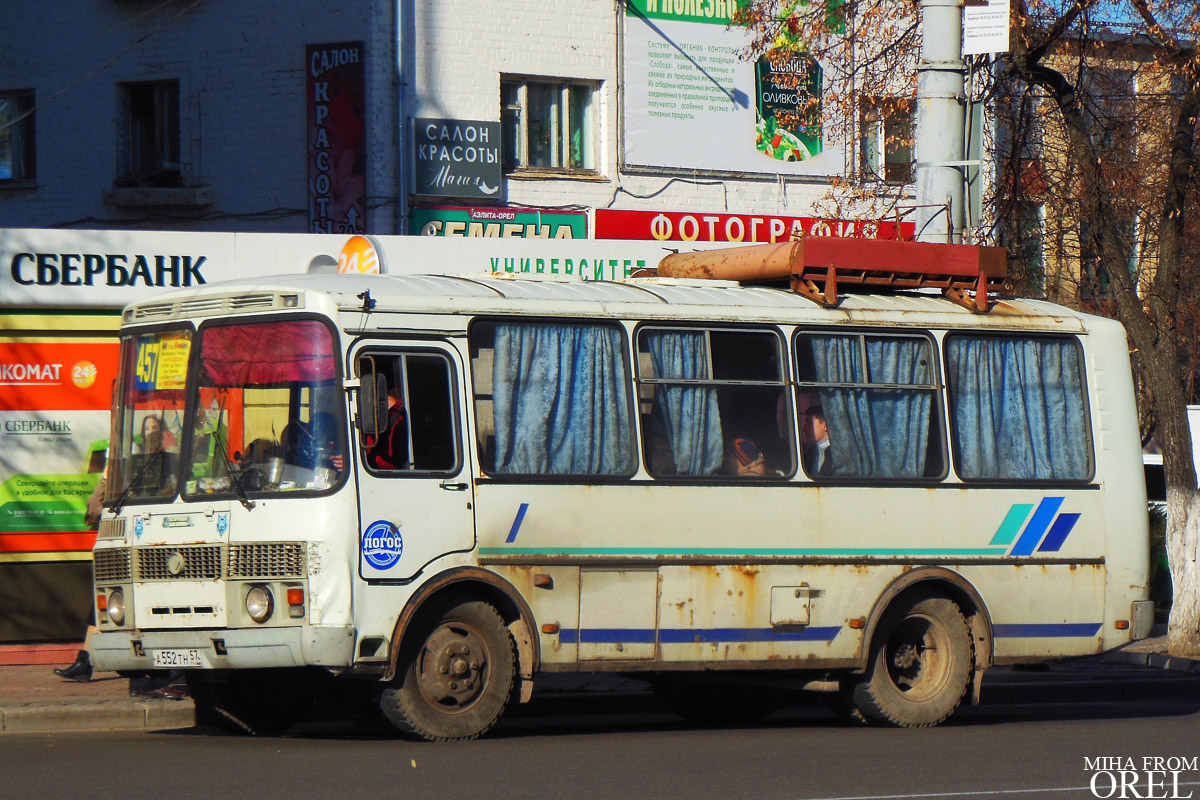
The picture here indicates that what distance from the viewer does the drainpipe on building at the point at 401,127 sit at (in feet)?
69.8

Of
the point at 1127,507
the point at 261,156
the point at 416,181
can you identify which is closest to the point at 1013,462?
the point at 1127,507

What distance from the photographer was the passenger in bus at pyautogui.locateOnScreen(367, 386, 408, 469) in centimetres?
992

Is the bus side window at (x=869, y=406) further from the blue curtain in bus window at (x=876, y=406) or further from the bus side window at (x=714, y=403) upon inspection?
the bus side window at (x=714, y=403)

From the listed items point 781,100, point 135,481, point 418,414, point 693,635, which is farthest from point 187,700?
point 781,100

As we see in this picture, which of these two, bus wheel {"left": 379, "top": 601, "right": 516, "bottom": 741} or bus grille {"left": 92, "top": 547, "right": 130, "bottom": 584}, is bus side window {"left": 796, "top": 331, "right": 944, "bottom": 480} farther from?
bus grille {"left": 92, "top": 547, "right": 130, "bottom": 584}

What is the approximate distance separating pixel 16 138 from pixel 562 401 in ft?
51.8

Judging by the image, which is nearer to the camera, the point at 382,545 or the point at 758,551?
the point at 382,545

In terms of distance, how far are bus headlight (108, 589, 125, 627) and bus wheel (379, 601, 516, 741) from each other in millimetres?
1628

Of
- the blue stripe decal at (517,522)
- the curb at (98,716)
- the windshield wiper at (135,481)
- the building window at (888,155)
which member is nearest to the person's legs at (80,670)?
the curb at (98,716)

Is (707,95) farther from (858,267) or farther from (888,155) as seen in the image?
(858,267)

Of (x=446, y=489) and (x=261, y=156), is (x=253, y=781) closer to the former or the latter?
(x=446, y=489)

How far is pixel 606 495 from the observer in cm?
1068

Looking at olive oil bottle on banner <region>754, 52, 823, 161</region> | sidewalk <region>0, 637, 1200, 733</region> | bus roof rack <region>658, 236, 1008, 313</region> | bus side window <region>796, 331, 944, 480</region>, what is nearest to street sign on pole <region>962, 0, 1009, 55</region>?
bus roof rack <region>658, 236, 1008, 313</region>

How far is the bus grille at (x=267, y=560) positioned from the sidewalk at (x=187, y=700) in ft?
7.35
